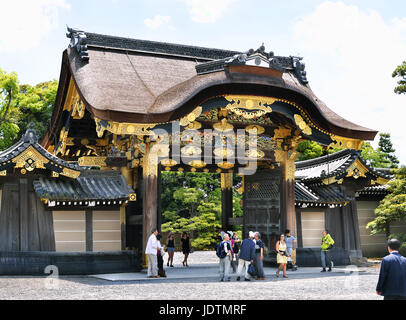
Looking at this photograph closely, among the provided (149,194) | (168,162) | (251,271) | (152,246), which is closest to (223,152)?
(168,162)

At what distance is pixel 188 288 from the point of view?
11492 mm

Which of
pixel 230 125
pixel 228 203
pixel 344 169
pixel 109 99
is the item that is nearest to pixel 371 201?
pixel 344 169

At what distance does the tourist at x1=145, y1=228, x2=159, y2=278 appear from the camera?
1334 cm

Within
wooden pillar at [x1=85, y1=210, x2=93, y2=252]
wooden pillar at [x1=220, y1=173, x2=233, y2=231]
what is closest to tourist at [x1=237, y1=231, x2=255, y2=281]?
wooden pillar at [x1=85, y1=210, x2=93, y2=252]

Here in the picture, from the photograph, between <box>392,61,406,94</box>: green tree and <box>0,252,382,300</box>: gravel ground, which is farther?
<box>392,61,406,94</box>: green tree

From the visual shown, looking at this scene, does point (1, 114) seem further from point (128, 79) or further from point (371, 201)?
point (371, 201)

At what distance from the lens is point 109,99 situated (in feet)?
45.0

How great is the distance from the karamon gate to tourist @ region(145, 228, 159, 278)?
104 centimetres

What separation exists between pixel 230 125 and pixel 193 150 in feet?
4.89

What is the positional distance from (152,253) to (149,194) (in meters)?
1.95

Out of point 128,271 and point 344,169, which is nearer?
point 128,271

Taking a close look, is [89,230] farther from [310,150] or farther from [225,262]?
[310,150]

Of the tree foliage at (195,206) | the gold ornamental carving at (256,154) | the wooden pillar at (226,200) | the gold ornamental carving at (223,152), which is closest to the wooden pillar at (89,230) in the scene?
the gold ornamental carving at (223,152)

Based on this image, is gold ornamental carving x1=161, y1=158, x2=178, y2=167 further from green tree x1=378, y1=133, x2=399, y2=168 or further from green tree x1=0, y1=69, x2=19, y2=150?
green tree x1=378, y1=133, x2=399, y2=168
